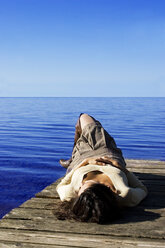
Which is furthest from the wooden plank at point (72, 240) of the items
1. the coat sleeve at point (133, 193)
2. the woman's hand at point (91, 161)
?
the woman's hand at point (91, 161)

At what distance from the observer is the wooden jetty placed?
318 cm

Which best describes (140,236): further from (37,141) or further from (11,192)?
(37,141)

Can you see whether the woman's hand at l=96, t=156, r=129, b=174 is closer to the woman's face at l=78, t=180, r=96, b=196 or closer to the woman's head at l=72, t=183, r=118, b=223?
the woman's face at l=78, t=180, r=96, b=196

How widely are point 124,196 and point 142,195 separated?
1.54 feet

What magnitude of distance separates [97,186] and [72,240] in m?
0.74

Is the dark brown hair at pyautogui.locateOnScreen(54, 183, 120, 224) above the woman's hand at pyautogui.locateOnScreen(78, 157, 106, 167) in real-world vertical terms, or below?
below

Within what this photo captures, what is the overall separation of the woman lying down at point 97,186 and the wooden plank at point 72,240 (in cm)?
37

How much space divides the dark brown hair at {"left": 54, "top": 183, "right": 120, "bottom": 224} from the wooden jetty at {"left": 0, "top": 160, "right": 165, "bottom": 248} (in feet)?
0.25

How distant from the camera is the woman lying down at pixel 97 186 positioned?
3.66 metres

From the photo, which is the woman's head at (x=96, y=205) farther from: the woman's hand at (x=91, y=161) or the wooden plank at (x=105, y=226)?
the woman's hand at (x=91, y=161)

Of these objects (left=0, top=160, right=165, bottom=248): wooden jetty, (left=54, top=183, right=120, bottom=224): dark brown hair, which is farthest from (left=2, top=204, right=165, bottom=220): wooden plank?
(left=54, top=183, right=120, bottom=224): dark brown hair

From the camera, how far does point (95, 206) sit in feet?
11.8

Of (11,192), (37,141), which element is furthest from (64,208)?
(37,141)

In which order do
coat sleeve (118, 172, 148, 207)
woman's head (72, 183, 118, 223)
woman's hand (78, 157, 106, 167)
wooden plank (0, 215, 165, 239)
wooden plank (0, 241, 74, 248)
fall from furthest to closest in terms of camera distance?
woman's hand (78, 157, 106, 167) → coat sleeve (118, 172, 148, 207) → woman's head (72, 183, 118, 223) → wooden plank (0, 215, 165, 239) → wooden plank (0, 241, 74, 248)
